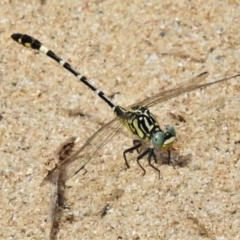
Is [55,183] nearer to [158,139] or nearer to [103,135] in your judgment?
[103,135]

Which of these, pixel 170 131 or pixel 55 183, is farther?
pixel 170 131

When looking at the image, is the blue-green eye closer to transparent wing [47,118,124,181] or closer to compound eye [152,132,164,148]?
compound eye [152,132,164,148]

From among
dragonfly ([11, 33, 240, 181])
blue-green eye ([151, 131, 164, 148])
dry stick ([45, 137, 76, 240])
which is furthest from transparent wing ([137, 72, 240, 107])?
dry stick ([45, 137, 76, 240])

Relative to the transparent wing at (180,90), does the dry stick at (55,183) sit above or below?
above

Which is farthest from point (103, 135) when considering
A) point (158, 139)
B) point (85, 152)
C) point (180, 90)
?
point (180, 90)

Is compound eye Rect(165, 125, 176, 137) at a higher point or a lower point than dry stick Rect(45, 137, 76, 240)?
lower

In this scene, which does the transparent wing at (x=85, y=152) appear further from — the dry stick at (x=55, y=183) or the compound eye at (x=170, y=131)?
the compound eye at (x=170, y=131)

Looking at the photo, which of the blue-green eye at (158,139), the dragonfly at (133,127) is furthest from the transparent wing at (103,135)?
the blue-green eye at (158,139)
